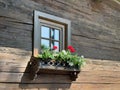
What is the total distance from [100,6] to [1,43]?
89.1 inches

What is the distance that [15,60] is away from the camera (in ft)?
11.2

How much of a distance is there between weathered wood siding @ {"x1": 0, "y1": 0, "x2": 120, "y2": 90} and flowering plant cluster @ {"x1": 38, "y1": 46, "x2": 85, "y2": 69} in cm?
22

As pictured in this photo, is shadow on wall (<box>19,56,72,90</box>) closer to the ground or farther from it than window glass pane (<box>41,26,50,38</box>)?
closer to the ground

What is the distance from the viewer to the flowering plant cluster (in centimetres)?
352

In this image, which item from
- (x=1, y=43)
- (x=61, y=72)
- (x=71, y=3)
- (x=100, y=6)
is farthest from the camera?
(x=100, y=6)

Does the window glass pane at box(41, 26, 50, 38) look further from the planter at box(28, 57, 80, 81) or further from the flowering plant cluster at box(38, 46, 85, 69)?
the planter at box(28, 57, 80, 81)

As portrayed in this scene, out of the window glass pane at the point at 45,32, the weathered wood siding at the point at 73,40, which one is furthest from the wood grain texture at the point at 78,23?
the window glass pane at the point at 45,32

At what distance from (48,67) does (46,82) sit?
0.93 feet

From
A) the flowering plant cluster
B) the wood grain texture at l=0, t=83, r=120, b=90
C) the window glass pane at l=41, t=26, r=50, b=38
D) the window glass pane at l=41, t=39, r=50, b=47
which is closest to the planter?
the flowering plant cluster

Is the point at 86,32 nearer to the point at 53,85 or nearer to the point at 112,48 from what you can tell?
the point at 112,48

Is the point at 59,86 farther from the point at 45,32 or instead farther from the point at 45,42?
the point at 45,32

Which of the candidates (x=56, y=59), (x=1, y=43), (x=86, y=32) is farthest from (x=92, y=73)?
(x=1, y=43)

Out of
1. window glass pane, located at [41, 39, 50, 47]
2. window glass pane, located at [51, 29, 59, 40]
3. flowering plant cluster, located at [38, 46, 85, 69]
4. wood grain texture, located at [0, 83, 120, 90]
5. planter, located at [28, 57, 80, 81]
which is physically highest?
window glass pane, located at [51, 29, 59, 40]

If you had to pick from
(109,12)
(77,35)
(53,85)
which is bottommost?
(53,85)
